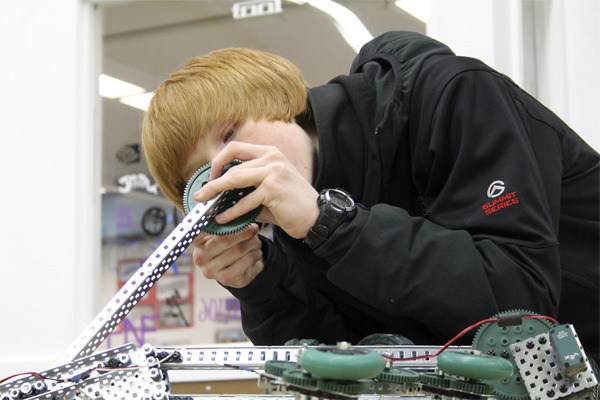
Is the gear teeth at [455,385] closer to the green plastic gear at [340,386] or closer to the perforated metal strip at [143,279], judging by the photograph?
the green plastic gear at [340,386]

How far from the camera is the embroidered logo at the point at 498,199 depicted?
811 mm

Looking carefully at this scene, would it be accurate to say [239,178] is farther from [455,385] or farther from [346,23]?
[346,23]

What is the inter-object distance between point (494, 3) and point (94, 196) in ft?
3.78

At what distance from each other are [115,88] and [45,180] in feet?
1.41

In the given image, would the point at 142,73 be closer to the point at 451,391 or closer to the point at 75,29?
the point at 75,29

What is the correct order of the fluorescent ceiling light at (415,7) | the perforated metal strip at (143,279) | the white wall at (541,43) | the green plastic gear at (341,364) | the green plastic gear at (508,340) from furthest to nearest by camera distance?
the fluorescent ceiling light at (415,7), the white wall at (541,43), the perforated metal strip at (143,279), the green plastic gear at (508,340), the green plastic gear at (341,364)

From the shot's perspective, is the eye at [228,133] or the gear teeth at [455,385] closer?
the gear teeth at [455,385]

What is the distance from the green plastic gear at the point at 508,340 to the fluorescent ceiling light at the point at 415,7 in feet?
3.92

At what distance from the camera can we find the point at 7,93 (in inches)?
79.3

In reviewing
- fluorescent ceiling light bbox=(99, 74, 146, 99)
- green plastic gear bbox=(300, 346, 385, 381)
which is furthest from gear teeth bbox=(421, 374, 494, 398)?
fluorescent ceiling light bbox=(99, 74, 146, 99)

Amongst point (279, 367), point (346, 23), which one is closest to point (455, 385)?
point (279, 367)

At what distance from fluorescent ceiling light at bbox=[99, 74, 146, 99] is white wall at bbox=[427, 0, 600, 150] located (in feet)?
3.35

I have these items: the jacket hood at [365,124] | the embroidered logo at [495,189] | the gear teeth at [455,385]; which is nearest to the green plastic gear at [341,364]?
the gear teeth at [455,385]

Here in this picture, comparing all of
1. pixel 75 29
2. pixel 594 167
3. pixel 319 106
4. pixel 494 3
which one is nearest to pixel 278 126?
pixel 319 106
